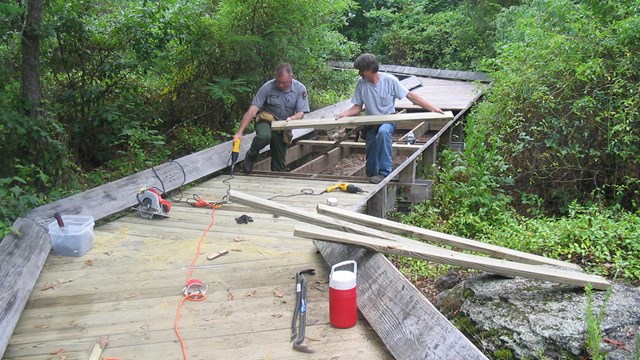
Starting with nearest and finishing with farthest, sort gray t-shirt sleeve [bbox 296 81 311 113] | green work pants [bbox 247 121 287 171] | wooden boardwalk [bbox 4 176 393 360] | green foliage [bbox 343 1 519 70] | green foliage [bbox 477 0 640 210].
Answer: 1. wooden boardwalk [bbox 4 176 393 360]
2. green foliage [bbox 477 0 640 210]
3. green work pants [bbox 247 121 287 171]
4. gray t-shirt sleeve [bbox 296 81 311 113]
5. green foliage [bbox 343 1 519 70]

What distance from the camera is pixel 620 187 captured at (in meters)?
5.40

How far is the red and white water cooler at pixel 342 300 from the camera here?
2.86m

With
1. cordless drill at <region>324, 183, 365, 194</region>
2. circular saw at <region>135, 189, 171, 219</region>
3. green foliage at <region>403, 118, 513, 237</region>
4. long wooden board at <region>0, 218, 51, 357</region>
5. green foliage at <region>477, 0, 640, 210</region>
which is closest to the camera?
long wooden board at <region>0, 218, 51, 357</region>

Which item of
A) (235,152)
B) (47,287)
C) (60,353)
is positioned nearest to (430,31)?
(235,152)

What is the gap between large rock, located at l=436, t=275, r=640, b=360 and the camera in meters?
2.64

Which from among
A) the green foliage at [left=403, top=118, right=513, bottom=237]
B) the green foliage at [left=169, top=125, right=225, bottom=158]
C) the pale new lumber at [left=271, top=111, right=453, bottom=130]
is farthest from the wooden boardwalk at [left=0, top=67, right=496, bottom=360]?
the green foliage at [left=169, top=125, right=225, bottom=158]

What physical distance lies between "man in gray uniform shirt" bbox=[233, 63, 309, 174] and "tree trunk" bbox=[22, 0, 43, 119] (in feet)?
6.69

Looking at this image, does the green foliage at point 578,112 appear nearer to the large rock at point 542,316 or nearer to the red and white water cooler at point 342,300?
the large rock at point 542,316

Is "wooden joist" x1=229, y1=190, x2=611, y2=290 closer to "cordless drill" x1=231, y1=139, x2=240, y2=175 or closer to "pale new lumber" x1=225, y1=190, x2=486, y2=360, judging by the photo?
"pale new lumber" x1=225, y1=190, x2=486, y2=360

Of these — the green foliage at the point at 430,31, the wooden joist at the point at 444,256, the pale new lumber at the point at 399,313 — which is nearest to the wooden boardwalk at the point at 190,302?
the pale new lumber at the point at 399,313

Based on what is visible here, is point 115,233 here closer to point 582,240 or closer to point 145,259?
point 145,259

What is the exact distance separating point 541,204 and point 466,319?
357cm

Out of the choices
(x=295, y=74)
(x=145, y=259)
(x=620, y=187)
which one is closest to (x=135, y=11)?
(x=295, y=74)

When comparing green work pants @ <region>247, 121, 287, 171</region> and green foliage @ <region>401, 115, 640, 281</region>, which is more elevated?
green work pants @ <region>247, 121, 287, 171</region>
